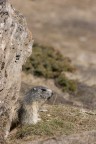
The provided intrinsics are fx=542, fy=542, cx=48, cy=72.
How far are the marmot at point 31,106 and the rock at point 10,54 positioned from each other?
1.32ft

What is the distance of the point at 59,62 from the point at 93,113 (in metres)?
13.6

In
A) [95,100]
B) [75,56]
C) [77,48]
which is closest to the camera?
[95,100]

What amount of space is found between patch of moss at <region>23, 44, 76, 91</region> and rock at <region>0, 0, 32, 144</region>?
10.6 metres

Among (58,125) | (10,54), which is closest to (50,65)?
(58,125)

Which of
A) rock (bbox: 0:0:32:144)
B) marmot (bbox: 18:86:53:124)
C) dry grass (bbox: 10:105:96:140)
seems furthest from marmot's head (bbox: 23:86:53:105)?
dry grass (bbox: 10:105:96:140)

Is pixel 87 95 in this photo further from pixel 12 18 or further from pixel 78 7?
pixel 78 7

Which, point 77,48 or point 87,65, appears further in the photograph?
point 77,48

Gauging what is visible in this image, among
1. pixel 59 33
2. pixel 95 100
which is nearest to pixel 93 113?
pixel 95 100

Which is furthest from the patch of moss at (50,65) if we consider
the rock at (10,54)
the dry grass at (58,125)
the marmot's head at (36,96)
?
the rock at (10,54)

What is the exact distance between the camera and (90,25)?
40625 millimetres

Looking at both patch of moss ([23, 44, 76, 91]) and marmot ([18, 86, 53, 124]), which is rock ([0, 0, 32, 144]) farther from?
patch of moss ([23, 44, 76, 91])

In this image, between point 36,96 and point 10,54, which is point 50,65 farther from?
point 10,54

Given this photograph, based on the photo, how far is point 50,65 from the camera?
29031mm

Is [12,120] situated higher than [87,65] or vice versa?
[12,120]
